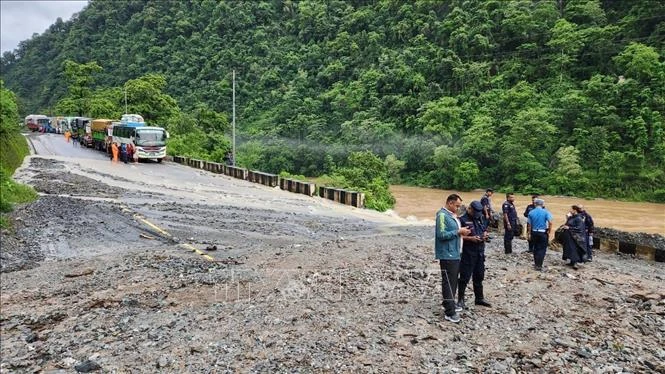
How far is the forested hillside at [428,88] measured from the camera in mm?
41344

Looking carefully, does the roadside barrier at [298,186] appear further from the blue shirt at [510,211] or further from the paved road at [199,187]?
the blue shirt at [510,211]

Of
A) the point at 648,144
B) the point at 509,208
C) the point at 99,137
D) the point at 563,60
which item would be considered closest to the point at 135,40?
the point at 99,137

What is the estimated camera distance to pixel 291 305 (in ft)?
25.5

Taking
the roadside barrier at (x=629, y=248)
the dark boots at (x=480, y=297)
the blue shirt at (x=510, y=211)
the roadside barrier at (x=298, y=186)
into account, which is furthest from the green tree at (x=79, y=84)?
the dark boots at (x=480, y=297)

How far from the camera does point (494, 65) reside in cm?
5797

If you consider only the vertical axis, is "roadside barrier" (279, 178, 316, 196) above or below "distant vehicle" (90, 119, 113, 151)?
below

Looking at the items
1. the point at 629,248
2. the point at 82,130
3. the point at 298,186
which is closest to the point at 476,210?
the point at 629,248

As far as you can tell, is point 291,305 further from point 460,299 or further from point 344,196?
point 344,196

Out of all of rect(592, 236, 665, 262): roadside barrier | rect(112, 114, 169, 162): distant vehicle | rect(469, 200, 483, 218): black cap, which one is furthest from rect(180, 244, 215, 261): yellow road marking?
rect(112, 114, 169, 162): distant vehicle

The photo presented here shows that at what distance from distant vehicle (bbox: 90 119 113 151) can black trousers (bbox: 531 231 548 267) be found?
1418 inches

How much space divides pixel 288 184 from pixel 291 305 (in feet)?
64.9

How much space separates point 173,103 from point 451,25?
34429mm

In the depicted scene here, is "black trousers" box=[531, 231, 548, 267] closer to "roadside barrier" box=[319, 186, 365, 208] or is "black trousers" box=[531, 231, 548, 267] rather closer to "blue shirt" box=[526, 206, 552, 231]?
"blue shirt" box=[526, 206, 552, 231]

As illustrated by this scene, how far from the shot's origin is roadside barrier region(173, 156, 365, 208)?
2339 centimetres
